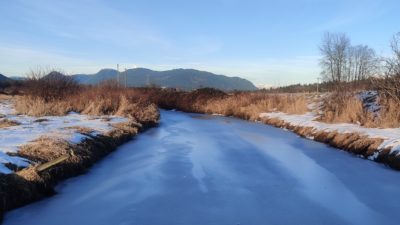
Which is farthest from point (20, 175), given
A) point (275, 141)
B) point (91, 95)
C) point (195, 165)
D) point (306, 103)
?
point (306, 103)

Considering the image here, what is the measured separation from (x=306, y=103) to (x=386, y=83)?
33.0 ft

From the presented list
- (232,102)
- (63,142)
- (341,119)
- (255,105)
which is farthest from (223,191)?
(232,102)

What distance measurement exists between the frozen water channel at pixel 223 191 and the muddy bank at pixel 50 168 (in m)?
0.19

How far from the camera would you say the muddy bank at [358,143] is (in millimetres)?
10461

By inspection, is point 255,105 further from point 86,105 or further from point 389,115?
point 389,115

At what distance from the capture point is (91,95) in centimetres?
2181

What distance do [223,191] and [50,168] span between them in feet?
9.76

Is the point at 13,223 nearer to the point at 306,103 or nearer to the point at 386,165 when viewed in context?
the point at 386,165

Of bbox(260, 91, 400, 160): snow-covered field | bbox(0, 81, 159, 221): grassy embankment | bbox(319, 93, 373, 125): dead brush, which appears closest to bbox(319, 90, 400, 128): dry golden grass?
bbox(319, 93, 373, 125): dead brush

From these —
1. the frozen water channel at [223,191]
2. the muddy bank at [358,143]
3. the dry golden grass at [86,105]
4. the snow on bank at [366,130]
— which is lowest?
the frozen water channel at [223,191]

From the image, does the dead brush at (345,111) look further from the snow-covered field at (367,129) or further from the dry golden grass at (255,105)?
the dry golden grass at (255,105)

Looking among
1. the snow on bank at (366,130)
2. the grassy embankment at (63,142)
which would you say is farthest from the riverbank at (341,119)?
the grassy embankment at (63,142)

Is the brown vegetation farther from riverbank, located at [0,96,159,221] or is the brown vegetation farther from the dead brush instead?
riverbank, located at [0,96,159,221]

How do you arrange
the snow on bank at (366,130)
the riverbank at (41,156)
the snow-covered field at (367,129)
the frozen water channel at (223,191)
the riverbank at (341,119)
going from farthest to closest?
the riverbank at (341,119) → the snow-covered field at (367,129) → the snow on bank at (366,130) → the riverbank at (41,156) → the frozen water channel at (223,191)
